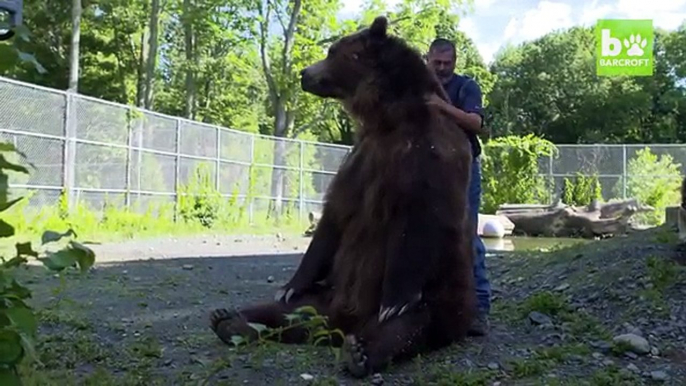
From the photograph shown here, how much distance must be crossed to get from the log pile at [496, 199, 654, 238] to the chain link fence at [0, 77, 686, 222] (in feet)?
20.8

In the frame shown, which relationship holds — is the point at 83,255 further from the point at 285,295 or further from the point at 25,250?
the point at 285,295

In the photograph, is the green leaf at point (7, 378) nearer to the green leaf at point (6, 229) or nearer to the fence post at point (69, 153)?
the green leaf at point (6, 229)

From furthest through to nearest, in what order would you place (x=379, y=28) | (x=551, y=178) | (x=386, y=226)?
(x=551, y=178)
(x=379, y=28)
(x=386, y=226)

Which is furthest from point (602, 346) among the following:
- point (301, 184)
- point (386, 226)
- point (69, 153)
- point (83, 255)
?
point (301, 184)

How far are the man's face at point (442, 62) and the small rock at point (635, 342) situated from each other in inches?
73.4

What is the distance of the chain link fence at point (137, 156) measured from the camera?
14.8 m

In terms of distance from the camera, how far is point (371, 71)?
459 centimetres

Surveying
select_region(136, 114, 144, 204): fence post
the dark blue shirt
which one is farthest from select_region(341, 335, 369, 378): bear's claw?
select_region(136, 114, 144, 204): fence post

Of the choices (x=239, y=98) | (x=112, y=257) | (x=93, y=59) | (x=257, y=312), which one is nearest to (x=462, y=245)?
(x=257, y=312)

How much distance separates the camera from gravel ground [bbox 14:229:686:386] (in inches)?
156

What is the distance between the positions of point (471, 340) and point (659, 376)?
1.05 meters

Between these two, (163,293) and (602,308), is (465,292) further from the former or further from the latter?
(163,293)

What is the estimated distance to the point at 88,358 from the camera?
427 cm

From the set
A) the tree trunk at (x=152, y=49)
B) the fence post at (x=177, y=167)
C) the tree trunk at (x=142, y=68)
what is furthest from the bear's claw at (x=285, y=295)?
the tree trunk at (x=142, y=68)
